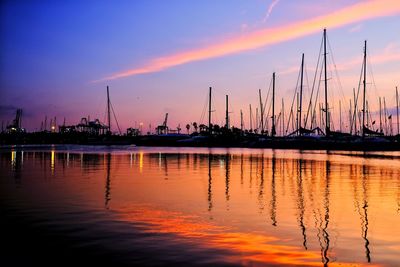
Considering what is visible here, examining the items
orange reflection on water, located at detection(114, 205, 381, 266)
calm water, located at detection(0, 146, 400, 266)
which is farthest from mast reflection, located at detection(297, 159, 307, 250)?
orange reflection on water, located at detection(114, 205, 381, 266)

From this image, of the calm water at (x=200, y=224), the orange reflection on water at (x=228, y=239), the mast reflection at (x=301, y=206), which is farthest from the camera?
the mast reflection at (x=301, y=206)

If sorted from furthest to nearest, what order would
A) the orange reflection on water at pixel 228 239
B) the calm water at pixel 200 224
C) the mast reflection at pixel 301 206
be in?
the mast reflection at pixel 301 206 → the calm water at pixel 200 224 → the orange reflection on water at pixel 228 239

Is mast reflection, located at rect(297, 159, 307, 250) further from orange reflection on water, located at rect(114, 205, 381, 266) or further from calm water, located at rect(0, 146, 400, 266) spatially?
orange reflection on water, located at rect(114, 205, 381, 266)

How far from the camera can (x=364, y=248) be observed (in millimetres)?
12633

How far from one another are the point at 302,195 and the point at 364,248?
38.1 feet

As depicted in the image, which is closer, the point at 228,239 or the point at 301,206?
the point at 228,239

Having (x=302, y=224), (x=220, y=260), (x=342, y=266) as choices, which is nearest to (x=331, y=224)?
(x=302, y=224)

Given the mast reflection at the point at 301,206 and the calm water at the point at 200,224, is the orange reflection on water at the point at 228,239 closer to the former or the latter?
the calm water at the point at 200,224

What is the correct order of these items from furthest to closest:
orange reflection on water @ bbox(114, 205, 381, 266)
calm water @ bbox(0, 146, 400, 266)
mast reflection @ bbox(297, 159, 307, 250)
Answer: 1. mast reflection @ bbox(297, 159, 307, 250)
2. calm water @ bbox(0, 146, 400, 266)
3. orange reflection on water @ bbox(114, 205, 381, 266)

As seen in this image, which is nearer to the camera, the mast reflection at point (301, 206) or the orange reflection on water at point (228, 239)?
the orange reflection on water at point (228, 239)

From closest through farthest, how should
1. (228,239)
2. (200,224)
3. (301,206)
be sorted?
(228,239)
(200,224)
(301,206)

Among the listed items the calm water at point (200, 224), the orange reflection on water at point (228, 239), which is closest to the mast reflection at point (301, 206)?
the calm water at point (200, 224)

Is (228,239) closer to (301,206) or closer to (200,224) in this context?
(200,224)

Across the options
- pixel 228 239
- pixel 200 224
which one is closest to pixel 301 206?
pixel 200 224
